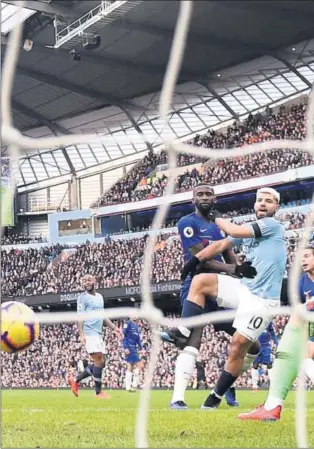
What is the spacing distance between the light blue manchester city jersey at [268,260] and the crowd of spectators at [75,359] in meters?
10.8

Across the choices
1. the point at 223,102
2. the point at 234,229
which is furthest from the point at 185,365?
the point at 223,102

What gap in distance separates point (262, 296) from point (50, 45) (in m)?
22.2

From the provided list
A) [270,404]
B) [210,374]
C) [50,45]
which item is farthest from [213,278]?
[50,45]

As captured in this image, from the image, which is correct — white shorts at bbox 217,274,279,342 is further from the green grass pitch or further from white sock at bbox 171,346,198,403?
the green grass pitch

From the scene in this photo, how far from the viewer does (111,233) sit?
30.9m

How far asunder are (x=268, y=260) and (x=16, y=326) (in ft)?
5.88

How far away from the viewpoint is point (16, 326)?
348cm

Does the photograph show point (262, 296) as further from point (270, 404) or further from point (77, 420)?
point (77, 420)

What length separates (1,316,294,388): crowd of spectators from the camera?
661 inches

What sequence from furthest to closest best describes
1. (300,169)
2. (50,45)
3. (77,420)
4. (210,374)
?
(50,45) → (300,169) → (210,374) → (77,420)

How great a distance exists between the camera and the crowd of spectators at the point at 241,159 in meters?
23.1

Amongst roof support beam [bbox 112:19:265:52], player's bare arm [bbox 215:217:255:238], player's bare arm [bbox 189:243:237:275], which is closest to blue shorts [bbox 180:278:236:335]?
player's bare arm [bbox 189:243:237:275]

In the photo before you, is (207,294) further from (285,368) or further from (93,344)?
(93,344)

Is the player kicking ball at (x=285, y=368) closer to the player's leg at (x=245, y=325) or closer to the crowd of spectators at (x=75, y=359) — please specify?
the player's leg at (x=245, y=325)
